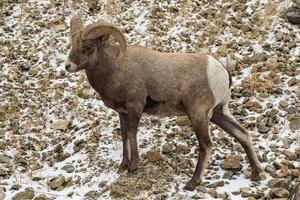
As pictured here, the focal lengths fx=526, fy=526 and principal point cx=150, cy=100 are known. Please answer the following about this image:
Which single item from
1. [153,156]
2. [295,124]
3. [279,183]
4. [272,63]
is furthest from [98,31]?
[272,63]

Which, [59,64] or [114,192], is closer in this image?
[114,192]

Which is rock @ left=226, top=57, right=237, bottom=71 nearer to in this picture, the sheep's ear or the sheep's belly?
the sheep's belly

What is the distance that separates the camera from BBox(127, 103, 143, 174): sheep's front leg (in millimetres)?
6953

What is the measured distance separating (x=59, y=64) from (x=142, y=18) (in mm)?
2051

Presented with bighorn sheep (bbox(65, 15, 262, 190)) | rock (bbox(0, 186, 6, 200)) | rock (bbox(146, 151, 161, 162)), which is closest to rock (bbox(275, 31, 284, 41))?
bighorn sheep (bbox(65, 15, 262, 190))

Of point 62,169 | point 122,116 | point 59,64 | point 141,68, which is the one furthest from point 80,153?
point 59,64

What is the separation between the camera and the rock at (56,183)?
7.28 metres

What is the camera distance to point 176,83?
6977 millimetres

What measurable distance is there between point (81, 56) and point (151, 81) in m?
0.98

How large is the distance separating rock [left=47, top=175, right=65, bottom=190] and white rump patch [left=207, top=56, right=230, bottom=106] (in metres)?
2.39

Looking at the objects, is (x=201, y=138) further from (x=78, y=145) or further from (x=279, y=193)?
(x=78, y=145)

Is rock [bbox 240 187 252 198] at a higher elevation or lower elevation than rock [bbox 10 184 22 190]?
higher

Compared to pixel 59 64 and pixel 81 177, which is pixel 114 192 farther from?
pixel 59 64

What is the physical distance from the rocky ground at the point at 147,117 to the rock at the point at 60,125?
0.02 metres
